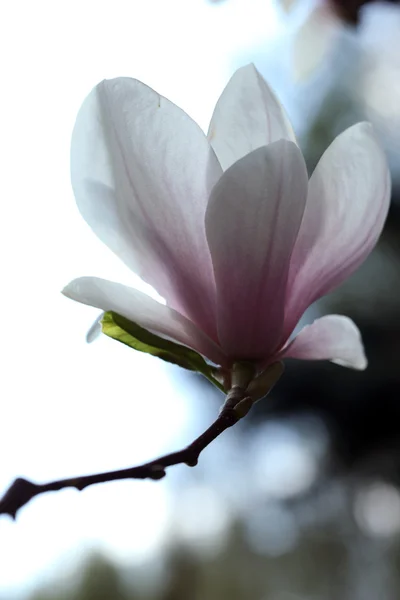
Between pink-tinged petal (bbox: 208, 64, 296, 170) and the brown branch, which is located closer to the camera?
the brown branch

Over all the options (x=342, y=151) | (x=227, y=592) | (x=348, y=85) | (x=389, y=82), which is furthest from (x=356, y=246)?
(x=227, y=592)

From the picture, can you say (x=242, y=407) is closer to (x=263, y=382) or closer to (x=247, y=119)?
(x=263, y=382)

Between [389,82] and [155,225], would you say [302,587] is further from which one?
[155,225]

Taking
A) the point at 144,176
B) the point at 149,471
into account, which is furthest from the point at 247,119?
the point at 149,471

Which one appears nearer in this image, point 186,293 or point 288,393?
point 186,293

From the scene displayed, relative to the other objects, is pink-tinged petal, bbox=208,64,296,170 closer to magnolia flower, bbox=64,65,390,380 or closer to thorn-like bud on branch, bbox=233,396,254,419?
magnolia flower, bbox=64,65,390,380

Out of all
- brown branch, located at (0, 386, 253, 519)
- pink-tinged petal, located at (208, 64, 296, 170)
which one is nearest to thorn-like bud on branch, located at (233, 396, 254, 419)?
brown branch, located at (0, 386, 253, 519)
